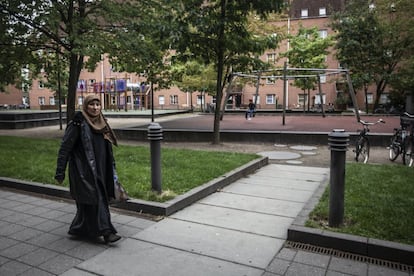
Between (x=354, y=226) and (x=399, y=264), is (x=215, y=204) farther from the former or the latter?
(x=399, y=264)

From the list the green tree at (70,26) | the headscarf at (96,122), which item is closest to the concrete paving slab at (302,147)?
the green tree at (70,26)

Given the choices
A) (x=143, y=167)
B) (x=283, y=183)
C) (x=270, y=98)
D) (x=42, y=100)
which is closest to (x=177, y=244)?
(x=283, y=183)

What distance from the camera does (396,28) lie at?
2922 centimetres

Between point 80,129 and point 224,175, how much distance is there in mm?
3607

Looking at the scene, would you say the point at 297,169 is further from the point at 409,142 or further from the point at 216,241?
the point at 216,241

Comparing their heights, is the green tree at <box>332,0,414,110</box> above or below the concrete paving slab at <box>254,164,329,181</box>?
above

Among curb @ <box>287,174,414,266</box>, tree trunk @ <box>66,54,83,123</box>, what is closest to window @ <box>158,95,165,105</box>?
tree trunk @ <box>66,54,83,123</box>

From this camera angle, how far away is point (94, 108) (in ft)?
13.1

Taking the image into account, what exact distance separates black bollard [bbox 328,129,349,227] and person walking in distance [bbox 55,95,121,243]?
8.41 ft

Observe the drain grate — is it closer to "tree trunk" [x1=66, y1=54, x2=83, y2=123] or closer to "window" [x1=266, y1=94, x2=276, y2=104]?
"tree trunk" [x1=66, y1=54, x2=83, y2=123]

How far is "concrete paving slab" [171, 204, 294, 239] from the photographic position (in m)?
4.55

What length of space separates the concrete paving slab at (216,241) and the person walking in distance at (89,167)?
536mm

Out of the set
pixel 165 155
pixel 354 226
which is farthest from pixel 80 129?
pixel 165 155

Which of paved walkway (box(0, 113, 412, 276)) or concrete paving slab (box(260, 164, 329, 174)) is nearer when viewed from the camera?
paved walkway (box(0, 113, 412, 276))
